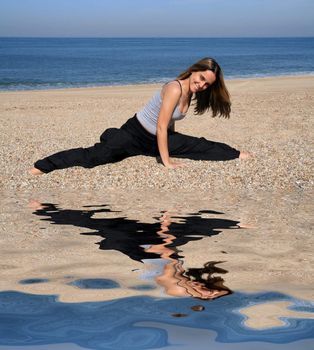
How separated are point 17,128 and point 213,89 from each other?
5.20 meters

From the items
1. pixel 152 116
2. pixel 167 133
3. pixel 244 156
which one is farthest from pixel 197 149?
pixel 152 116

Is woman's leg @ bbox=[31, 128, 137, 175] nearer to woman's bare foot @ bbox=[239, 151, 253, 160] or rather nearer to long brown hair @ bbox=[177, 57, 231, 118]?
long brown hair @ bbox=[177, 57, 231, 118]

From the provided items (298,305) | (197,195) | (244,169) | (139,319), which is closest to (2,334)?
(139,319)

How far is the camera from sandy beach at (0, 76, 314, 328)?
3.62m

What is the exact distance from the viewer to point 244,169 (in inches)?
281

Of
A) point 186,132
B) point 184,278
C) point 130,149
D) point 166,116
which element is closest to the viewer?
point 184,278

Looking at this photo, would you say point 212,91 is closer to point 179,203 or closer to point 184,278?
point 179,203

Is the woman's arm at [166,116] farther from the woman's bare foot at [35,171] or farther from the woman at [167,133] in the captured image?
the woman's bare foot at [35,171]

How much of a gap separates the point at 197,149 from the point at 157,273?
14.1 ft

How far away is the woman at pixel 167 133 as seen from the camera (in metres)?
7.08

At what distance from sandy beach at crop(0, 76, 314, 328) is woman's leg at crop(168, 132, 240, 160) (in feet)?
0.75

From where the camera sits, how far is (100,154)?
7496mm

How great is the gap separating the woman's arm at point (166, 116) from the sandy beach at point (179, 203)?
0.16m

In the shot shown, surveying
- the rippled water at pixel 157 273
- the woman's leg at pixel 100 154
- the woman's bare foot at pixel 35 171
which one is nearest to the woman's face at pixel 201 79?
the woman's leg at pixel 100 154
